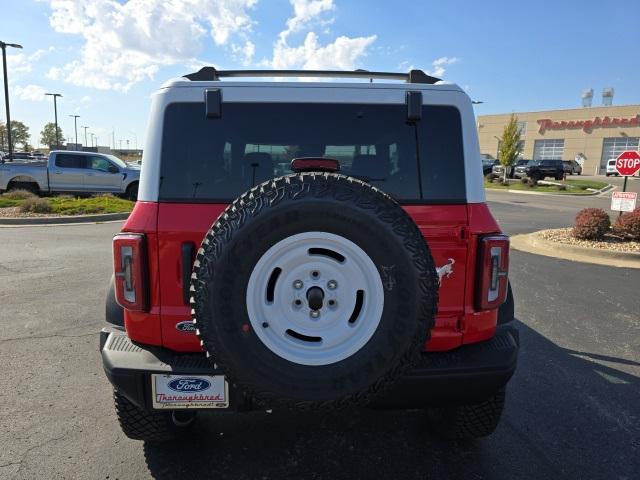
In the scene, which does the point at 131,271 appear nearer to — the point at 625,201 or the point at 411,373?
the point at 411,373

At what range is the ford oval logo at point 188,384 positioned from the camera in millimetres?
2090

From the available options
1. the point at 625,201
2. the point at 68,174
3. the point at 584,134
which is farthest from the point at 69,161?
the point at 584,134

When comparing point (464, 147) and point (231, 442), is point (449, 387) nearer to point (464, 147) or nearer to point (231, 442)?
point (464, 147)

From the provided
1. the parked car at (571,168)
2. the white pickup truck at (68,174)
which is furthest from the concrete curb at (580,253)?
the parked car at (571,168)

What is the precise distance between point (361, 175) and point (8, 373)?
3286 mm

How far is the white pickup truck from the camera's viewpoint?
1564 cm

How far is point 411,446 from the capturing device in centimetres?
270

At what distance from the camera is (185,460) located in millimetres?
2545

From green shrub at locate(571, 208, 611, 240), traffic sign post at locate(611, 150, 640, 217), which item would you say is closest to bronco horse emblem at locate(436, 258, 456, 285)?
green shrub at locate(571, 208, 611, 240)

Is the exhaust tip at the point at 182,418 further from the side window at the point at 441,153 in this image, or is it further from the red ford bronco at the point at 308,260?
the side window at the point at 441,153

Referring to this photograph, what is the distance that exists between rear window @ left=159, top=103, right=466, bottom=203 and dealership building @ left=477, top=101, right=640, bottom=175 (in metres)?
58.5

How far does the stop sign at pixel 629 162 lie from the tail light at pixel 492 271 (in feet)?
30.3

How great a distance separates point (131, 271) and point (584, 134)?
6948 cm

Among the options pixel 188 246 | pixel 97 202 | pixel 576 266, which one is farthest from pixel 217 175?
pixel 97 202
